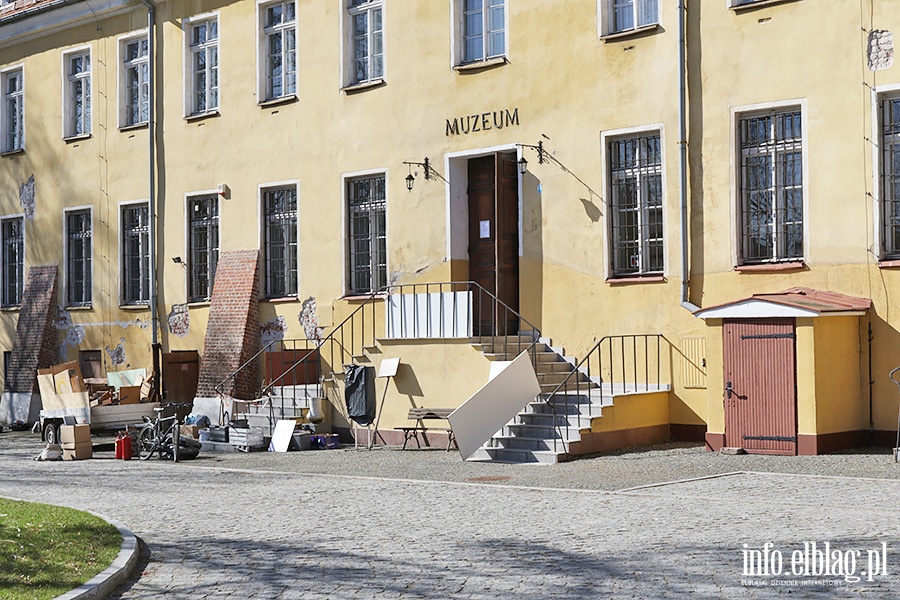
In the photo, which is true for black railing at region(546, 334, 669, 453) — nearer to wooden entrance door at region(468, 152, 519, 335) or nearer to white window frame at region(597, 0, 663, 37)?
wooden entrance door at region(468, 152, 519, 335)

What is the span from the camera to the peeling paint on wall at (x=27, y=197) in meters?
29.0

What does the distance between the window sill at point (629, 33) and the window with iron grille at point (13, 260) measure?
622 inches

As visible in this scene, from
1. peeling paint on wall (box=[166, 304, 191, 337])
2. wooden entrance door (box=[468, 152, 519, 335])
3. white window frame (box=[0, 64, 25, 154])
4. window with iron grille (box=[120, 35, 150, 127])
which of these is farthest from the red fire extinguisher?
white window frame (box=[0, 64, 25, 154])

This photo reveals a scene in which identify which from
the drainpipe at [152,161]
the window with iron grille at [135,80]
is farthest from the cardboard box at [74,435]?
the window with iron grille at [135,80]

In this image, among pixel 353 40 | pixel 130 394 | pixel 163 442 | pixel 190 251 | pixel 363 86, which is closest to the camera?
pixel 163 442

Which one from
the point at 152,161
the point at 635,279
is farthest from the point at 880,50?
the point at 152,161

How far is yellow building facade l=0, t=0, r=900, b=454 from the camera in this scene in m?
16.4

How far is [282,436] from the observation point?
20297mm

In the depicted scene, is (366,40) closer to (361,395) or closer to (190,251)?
(190,251)

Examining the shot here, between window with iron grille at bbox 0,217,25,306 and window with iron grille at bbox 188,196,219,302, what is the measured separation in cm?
583

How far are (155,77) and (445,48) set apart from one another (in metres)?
7.65

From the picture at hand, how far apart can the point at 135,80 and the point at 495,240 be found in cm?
1036

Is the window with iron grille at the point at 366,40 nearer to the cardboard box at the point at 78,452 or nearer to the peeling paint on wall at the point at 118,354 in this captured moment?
the cardboard box at the point at 78,452

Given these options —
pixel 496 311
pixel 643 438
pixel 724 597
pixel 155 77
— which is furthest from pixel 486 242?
pixel 724 597
